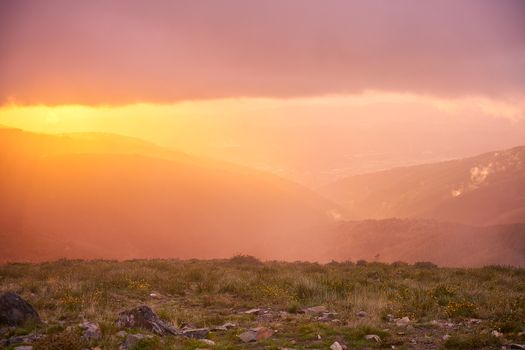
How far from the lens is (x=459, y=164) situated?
641 ft

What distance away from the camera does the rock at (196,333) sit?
1046 centimetres

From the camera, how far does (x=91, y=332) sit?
9.46 meters

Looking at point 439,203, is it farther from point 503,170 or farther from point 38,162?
point 38,162

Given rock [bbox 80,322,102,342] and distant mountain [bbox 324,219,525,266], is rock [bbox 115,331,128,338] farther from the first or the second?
distant mountain [bbox 324,219,525,266]

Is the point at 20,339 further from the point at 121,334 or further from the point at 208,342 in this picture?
the point at 208,342

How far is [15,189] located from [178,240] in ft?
111

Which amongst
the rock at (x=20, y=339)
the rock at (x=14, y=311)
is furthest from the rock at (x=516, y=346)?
the rock at (x=14, y=311)

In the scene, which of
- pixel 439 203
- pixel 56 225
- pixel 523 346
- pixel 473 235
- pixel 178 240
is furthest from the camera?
pixel 439 203

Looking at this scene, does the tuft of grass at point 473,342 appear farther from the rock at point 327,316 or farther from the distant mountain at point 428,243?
the distant mountain at point 428,243

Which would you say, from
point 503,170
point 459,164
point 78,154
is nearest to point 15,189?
point 78,154

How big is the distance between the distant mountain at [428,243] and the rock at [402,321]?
41787 mm

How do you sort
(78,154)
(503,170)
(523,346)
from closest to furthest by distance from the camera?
(523,346)
(78,154)
(503,170)

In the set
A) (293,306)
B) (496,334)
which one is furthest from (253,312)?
(496,334)

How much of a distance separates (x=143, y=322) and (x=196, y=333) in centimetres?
130
